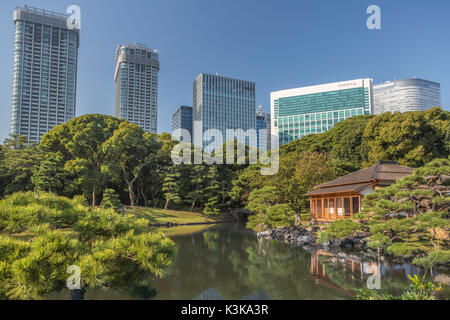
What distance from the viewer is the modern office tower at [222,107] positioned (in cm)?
7950

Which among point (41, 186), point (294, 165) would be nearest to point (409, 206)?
point (294, 165)

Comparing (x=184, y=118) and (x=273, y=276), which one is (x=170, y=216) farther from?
(x=184, y=118)

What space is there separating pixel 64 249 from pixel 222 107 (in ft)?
261

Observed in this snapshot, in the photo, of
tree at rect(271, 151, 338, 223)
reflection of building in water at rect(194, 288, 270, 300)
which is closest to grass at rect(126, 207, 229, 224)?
tree at rect(271, 151, 338, 223)

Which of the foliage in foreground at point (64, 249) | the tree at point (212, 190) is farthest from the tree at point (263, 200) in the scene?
the foliage in foreground at point (64, 249)

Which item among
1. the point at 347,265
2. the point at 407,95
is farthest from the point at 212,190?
the point at 407,95

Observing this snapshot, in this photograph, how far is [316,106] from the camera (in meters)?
69.8

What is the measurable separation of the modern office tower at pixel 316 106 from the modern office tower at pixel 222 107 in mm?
11018

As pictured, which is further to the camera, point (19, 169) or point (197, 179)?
point (197, 179)

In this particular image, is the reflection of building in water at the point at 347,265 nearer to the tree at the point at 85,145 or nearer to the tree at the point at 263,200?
the tree at the point at 263,200

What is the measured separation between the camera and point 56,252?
297 centimetres

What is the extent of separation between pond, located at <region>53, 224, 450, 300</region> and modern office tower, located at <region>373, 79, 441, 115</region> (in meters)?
123
